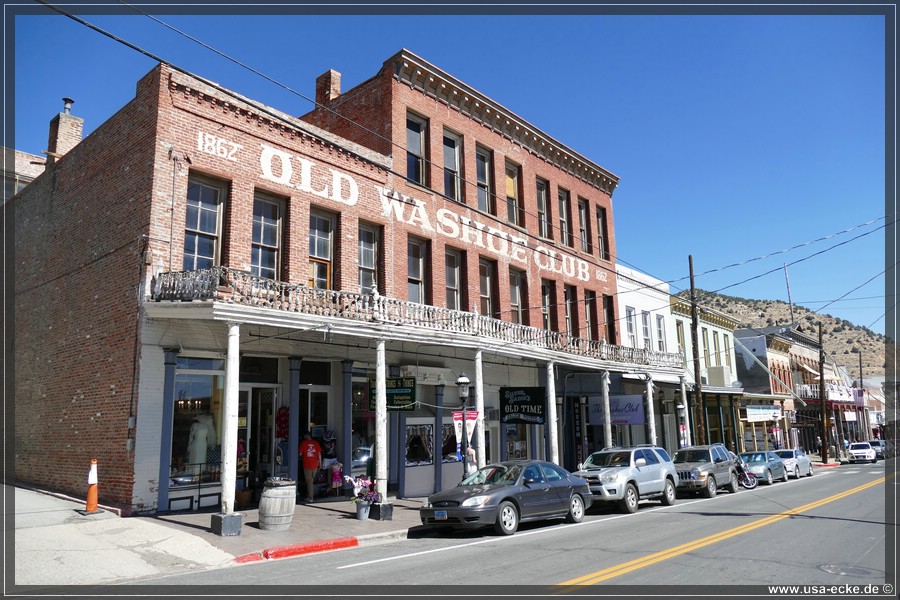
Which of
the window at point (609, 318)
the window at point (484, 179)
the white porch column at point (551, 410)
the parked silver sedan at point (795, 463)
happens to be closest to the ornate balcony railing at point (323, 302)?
the white porch column at point (551, 410)

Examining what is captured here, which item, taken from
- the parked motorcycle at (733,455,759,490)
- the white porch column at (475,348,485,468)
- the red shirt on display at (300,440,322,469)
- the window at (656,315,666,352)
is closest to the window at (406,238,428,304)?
the white porch column at (475,348,485,468)

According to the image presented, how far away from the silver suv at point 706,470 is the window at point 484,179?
1136 cm

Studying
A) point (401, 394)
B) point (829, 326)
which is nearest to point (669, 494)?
point (401, 394)

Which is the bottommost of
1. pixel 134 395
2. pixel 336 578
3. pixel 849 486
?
pixel 849 486

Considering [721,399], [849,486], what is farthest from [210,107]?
[721,399]

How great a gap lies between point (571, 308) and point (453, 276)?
8.02m

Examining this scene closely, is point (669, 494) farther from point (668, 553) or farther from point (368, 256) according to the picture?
point (368, 256)

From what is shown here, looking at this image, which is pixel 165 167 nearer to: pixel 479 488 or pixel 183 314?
pixel 183 314

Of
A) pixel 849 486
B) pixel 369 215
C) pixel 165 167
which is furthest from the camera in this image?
pixel 849 486

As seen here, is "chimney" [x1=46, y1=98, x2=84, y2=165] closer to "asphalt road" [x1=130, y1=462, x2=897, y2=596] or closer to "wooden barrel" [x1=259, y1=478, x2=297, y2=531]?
"wooden barrel" [x1=259, y1=478, x2=297, y2=531]

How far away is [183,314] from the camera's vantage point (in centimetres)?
1288

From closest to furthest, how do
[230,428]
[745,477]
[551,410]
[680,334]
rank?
[230,428]
[551,410]
[745,477]
[680,334]

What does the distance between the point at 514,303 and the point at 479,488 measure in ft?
41.8

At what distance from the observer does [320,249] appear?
58.4ft
